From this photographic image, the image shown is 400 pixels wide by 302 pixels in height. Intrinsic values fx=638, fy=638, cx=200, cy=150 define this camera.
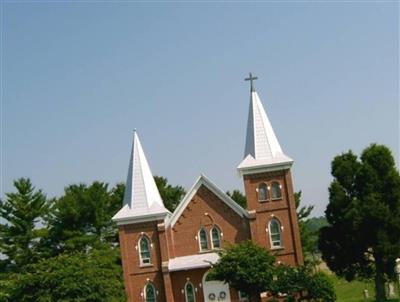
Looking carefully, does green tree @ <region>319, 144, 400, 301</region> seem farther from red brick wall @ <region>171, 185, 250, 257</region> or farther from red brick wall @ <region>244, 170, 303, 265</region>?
red brick wall @ <region>171, 185, 250, 257</region>

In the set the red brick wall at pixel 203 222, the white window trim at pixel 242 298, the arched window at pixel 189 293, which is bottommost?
the white window trim at pixel 242 298

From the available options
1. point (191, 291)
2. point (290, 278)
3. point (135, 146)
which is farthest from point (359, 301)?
point (135, 146)

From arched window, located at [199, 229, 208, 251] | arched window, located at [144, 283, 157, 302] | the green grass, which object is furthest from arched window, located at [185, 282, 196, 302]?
the green grass

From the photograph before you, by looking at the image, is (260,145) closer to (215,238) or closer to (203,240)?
(215,238)

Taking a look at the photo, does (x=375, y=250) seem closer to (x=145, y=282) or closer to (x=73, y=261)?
(x=145, y=282)

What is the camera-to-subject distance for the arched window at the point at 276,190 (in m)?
34.6

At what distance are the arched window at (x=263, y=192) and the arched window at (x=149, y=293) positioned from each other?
25.2ft

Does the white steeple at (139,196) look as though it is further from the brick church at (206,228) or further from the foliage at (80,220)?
the foliage at (80,220)

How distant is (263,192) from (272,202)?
73 centimetres

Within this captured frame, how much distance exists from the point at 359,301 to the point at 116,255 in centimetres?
1934

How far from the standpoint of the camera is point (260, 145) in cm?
3528

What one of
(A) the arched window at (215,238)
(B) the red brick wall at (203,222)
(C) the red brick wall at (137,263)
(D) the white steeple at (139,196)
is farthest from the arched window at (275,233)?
(C) the red brick wall at (137,263)

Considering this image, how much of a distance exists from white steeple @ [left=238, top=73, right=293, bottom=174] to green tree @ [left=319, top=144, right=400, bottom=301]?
125 inches

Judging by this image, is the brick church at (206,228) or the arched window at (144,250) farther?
the arched window at (144,250)
